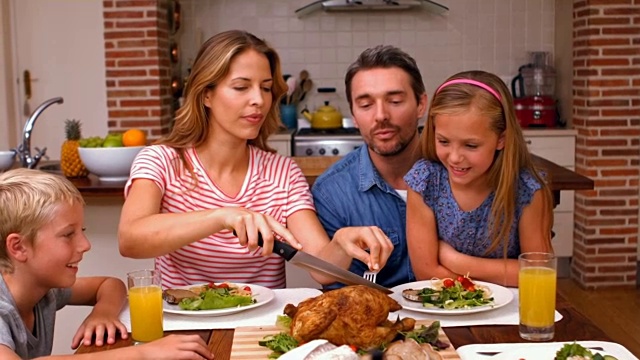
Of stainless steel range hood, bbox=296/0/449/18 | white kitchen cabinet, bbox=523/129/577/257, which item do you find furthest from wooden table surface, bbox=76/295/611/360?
stainless steel range hood, bbox=296/0/449/18

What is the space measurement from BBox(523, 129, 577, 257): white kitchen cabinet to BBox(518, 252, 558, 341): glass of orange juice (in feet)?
12.5

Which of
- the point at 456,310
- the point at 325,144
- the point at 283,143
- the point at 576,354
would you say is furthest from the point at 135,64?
the point at 576,354

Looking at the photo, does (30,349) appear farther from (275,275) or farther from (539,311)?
(539,311)

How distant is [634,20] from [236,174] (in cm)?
362

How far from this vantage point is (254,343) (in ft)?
5.41

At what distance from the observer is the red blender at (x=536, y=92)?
18.4 feet

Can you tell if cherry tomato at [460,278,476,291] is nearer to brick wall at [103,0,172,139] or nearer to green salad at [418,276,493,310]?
green salad at [418,276,493,310]

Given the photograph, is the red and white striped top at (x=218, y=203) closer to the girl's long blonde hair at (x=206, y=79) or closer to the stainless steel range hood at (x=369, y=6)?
the girl's long blonde hair at (x=206, y=79)

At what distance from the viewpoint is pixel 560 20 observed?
19.3 ft

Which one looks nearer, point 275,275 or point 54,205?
point 54,205

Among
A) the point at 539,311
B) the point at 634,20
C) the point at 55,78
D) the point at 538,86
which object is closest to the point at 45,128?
the point at 55,78

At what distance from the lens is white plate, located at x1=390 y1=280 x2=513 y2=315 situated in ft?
5.91

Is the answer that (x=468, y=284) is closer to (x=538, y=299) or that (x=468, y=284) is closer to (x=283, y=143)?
(x=538, y=299)

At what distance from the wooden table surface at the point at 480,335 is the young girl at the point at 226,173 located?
46cm
